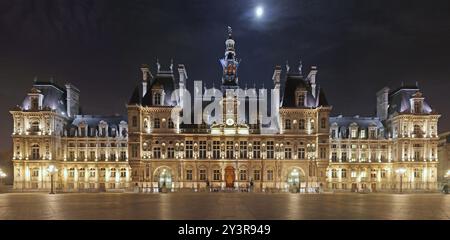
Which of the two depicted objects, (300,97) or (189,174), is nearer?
(189,174)

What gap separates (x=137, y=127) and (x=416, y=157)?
4972 centimetres

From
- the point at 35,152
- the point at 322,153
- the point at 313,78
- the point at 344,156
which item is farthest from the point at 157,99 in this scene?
the point at 344,156

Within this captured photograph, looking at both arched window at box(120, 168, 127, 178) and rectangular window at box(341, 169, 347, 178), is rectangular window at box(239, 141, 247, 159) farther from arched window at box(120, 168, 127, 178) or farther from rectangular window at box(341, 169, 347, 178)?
arched window at box(120, 168, 127, 178)

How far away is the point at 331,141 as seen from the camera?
82.6 m

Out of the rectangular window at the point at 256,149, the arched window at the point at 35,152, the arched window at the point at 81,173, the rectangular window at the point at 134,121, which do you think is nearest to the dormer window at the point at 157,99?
the rectangular window at the point at 134,121

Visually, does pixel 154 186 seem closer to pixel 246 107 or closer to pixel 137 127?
pixel 137 127

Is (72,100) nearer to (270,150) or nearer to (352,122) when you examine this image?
(270,150)

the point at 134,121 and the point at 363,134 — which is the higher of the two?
the point at 134,121

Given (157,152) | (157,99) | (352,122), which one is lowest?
(157,152)

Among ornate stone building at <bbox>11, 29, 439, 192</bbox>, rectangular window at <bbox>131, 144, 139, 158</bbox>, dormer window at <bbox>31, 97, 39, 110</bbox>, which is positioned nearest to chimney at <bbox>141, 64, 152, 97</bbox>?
ornate stone building at <bbox>11, 29, 439, 192</bbox>

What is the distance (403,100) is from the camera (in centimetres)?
8319

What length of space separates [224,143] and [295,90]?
51.9 ft

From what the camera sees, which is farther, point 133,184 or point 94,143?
point 94,143
